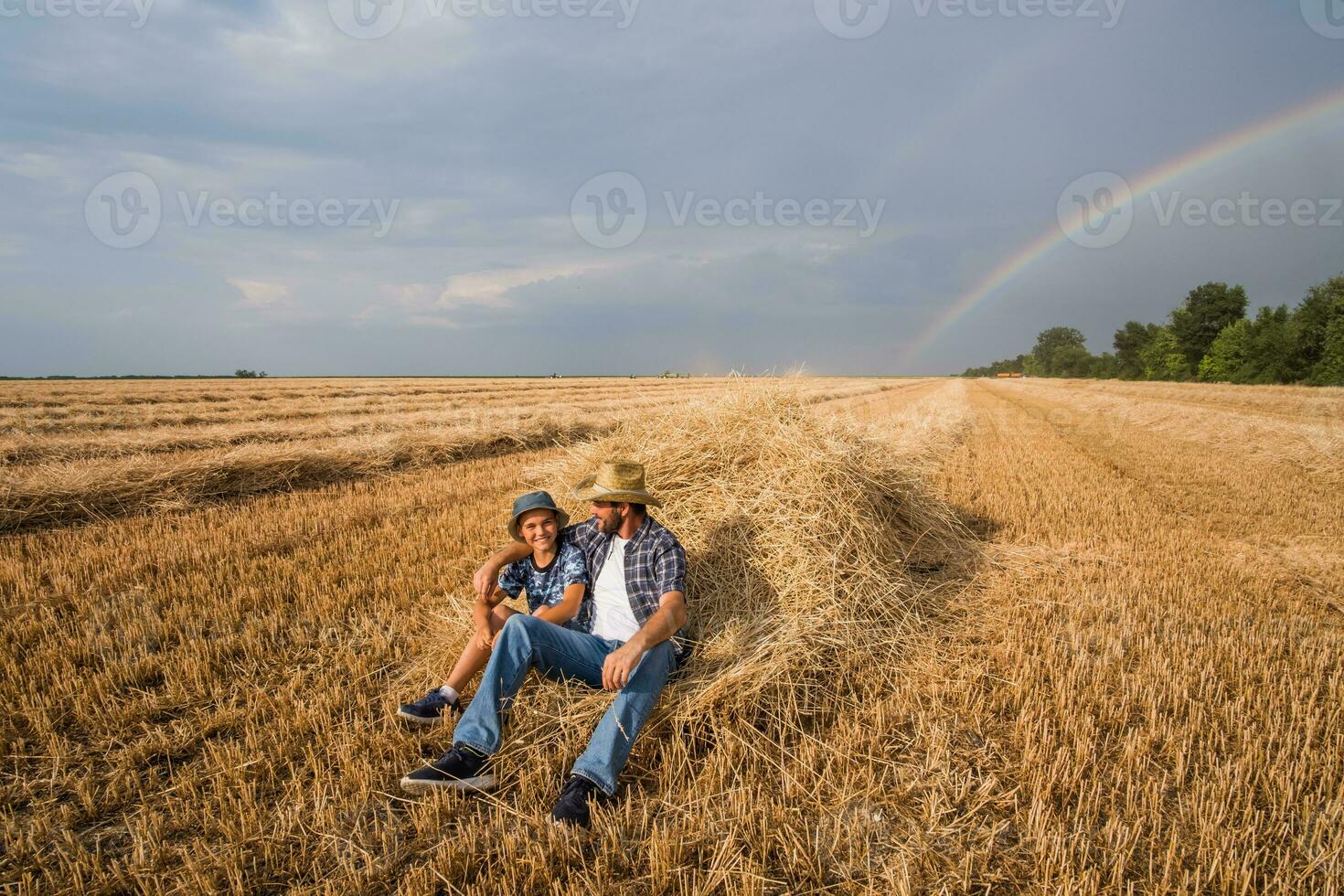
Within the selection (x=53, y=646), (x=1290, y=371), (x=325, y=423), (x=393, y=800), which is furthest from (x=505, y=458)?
(x=1290, y=371)

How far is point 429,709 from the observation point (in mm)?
3215

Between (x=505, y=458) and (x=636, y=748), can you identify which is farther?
(x=505, y=458)

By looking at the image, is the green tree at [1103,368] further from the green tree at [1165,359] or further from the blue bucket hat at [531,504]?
the blue bucket hat at [531,504]

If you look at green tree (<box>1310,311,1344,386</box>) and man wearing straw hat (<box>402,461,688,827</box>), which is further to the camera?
green tree (<box>1310,311,1344,386</box>)

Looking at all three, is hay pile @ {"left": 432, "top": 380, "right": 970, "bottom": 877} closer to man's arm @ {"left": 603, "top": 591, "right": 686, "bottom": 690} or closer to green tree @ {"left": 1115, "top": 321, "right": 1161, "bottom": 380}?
man's arm @ {"left": 603, "top": 591, "right": 686, "bottom": 690}

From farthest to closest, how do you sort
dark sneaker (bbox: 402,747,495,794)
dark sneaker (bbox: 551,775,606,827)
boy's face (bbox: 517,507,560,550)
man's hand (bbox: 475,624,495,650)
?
boy's face (bbox: 517,507,560,550), man's hand (bbox: 475,624,495,650), dark sneaker (bbox: 402,747,495,794), dark sneaker (bbox: 551,775,606,827)

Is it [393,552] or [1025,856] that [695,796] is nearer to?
[1025,856]

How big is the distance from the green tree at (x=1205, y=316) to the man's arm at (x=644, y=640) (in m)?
81.2

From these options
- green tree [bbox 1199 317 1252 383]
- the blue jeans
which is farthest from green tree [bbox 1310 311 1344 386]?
the blue jeans

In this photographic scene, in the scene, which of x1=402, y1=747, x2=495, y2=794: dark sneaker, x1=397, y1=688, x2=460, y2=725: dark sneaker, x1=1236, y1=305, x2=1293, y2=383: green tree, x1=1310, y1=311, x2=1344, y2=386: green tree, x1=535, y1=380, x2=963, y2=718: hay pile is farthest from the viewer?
x1=1236, y1=305, x2=1293, y2=383: green tree

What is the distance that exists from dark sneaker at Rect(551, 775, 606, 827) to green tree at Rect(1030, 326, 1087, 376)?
134 metres

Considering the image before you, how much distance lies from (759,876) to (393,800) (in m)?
1.68

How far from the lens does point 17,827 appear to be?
8.26ft

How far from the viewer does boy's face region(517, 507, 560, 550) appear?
11.5 ft
